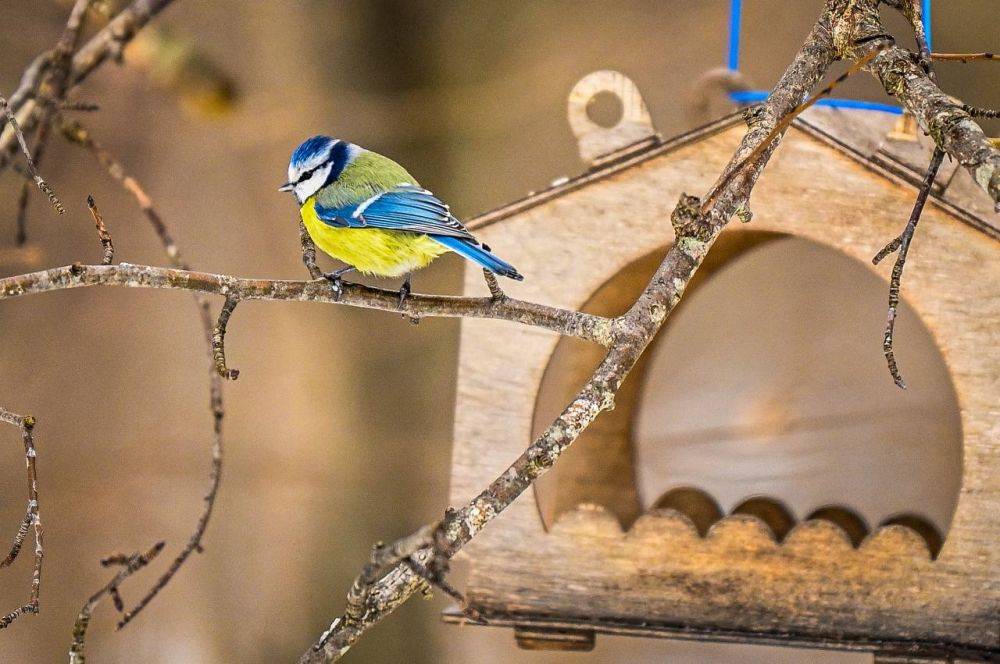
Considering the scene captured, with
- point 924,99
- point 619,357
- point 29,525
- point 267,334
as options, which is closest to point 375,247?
point 619,357

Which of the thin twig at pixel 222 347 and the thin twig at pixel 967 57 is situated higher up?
the thin twig at pixel 967 57

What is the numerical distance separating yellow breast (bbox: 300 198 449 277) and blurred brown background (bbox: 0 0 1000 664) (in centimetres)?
70

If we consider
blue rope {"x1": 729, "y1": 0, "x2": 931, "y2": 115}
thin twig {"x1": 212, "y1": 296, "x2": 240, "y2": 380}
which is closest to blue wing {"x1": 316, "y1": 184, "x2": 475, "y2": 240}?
thin twig {"x1": 212, "y1": 296, "x2": 240, "y2": 380}

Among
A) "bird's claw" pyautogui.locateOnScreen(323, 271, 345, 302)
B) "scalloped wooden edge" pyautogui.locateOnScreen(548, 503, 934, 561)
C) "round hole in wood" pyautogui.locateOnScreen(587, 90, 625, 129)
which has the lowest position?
"scalloped wooden edge" pyautogui.locateOnScreen(548, 503, 934, 561)

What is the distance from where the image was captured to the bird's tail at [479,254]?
80cm

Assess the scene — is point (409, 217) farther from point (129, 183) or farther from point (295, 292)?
point (129, 183)

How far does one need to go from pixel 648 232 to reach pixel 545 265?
0.11 meters

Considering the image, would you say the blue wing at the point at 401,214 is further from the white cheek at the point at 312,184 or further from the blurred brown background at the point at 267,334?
the blurred brown background at the point at 267,334

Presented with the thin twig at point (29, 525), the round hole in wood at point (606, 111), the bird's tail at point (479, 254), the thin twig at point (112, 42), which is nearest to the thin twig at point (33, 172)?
the thin twig at point (29, 525)

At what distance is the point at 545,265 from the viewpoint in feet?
3.64

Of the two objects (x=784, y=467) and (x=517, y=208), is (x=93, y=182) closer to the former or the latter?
(x=517, y=208)

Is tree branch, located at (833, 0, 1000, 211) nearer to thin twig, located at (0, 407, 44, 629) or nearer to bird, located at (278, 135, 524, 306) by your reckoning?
bird, located at (278, 135, 524, 306)

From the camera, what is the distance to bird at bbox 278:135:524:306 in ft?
2.98

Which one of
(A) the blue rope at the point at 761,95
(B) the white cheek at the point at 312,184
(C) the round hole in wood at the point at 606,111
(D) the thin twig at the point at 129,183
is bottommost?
(B) the white cheek at the point at 312,184
